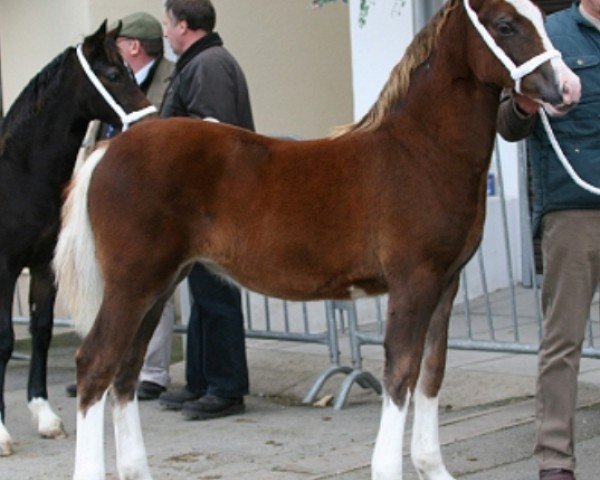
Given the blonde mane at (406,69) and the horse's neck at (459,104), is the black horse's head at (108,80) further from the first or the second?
the horse's neck at (459,104)

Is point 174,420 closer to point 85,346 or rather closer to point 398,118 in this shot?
point 85,346

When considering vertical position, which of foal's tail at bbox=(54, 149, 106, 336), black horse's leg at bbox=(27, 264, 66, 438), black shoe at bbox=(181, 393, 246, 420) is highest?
foal's tail at bbox=(54, 149, 106, 336)

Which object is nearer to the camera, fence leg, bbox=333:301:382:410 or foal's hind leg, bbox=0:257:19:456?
foal's hind leg, bbox=0:257:19:456

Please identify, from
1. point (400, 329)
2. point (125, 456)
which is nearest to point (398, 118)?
point (400, 329)

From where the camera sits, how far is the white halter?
22.0 ft

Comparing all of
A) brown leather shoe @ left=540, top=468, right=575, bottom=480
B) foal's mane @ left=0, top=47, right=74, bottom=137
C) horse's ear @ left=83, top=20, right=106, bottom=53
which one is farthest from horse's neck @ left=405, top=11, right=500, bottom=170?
foal's mane @ left=0, top=47, right=74, bottom=137

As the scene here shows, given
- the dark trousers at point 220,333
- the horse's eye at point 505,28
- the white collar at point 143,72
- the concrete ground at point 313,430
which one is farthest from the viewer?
the white collar at point 143,72

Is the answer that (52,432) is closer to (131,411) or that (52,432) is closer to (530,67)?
(131,411)

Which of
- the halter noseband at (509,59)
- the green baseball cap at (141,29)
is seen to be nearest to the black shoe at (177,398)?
the green baseball cap at (141,29)

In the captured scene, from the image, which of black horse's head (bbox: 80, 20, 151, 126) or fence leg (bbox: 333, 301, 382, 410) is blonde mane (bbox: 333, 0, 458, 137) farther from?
fence leg (bbox: 333, 301, 382, 410)

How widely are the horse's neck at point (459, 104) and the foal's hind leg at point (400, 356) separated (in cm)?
54

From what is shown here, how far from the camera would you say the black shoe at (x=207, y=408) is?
7320 millimetres

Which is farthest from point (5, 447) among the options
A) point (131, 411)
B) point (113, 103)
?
point (113, 103)

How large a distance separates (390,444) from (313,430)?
1.79m
